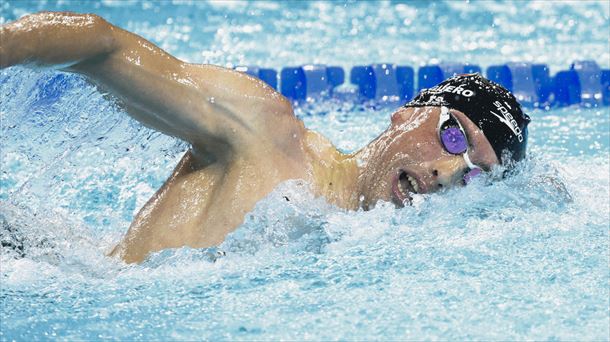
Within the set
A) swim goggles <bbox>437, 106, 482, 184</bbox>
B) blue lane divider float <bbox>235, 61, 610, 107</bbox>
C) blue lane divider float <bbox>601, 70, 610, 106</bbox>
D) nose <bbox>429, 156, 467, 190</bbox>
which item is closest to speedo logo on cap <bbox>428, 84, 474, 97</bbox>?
swim goggles <bbox>437, 106, 482, 184</bbox>

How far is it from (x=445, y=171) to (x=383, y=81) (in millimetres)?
2376

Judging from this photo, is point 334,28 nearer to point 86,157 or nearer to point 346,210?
point 86,157

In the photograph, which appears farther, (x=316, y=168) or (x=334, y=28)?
(x=334, y=28)

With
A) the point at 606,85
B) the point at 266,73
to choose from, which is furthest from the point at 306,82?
the point at 606,85

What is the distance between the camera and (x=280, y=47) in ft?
17.7

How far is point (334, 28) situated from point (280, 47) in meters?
0.48

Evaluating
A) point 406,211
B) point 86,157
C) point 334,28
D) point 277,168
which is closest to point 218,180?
point 277,168

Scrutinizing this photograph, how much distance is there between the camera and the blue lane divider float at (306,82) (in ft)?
14.9

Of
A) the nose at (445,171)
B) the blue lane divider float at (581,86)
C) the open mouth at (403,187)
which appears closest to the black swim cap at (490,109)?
the nose at (445,171)

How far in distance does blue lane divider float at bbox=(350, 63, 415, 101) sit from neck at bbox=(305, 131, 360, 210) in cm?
228

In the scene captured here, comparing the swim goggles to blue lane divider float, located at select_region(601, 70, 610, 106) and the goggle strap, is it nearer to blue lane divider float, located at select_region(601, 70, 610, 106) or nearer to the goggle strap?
the goggle strap

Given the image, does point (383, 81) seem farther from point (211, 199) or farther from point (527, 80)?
point (211, 199)

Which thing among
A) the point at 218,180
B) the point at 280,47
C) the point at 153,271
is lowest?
the point at 153,271

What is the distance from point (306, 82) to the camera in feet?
14.9
